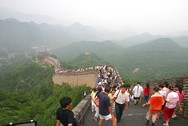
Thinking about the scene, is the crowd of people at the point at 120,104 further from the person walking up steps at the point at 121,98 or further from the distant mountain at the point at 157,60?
the distant mountain at the point at 157,60

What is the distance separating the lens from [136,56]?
10769cm

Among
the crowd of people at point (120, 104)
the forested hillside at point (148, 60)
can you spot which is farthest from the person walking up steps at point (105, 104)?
the forested hillside at point (148, 60)

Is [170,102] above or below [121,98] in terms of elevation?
below

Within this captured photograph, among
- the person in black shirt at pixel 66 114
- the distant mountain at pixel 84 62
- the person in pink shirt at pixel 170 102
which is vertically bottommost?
the person in pink shirt at pixel 170 102

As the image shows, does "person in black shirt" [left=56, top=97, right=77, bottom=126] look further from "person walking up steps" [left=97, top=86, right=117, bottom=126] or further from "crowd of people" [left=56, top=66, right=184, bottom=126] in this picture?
"person walking up steps" [left=97, top=86, right=117, bottom=126]

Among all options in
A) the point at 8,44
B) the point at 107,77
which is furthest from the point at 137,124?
the point at 8,44

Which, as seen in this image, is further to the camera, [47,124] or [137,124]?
[47,124]

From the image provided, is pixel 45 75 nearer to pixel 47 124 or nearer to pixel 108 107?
pixel 47 124

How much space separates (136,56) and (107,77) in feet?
288

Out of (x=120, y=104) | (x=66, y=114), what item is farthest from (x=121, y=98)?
(x=66, y=114)

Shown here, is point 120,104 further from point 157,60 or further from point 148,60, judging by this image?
point 148,60

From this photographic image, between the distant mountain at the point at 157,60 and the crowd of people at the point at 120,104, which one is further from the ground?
the distant mountain at the point at 157,60

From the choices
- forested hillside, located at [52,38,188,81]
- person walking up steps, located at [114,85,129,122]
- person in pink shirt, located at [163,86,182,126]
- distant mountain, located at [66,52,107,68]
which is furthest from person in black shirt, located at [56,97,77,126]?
forested hillside, located at [52,38,188,81]

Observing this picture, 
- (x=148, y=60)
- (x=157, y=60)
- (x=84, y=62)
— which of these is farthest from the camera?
(x=148, y=60)
